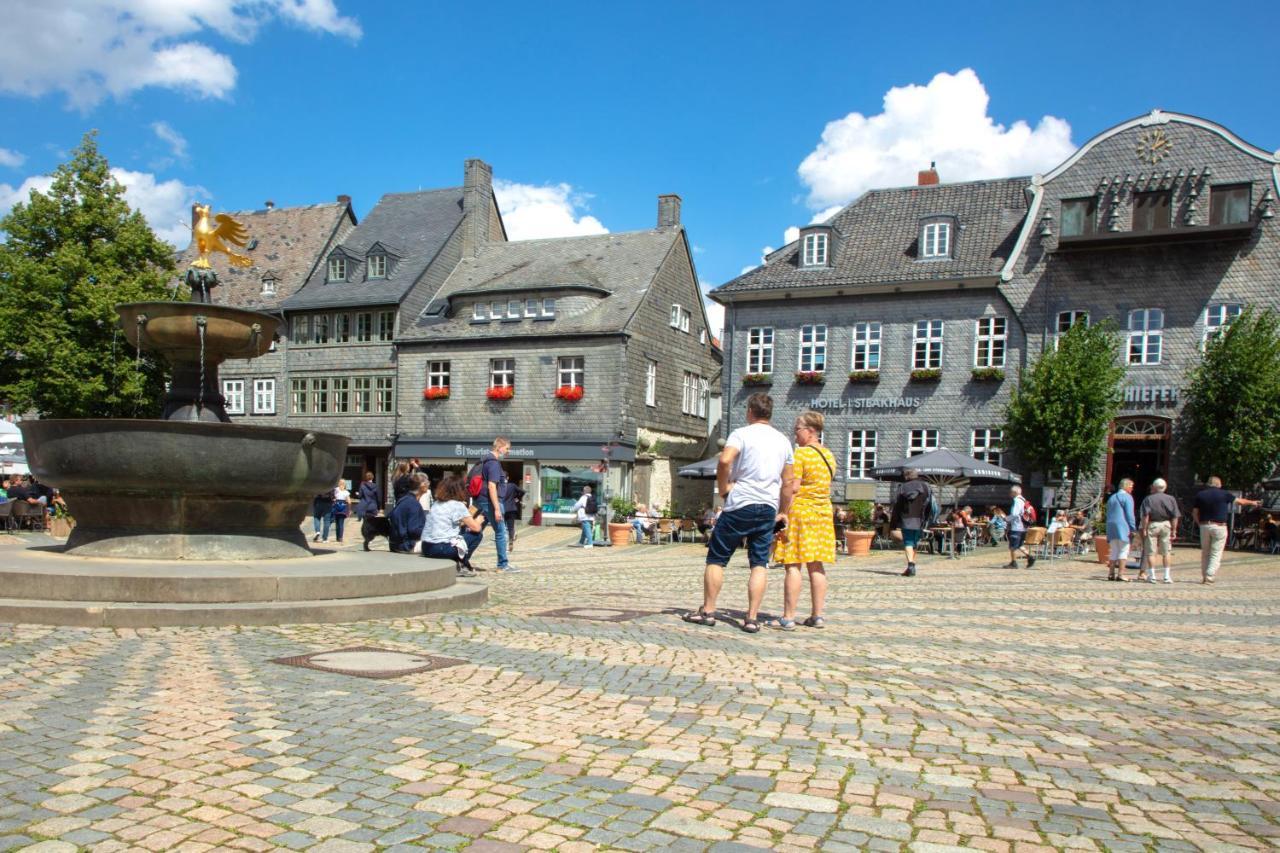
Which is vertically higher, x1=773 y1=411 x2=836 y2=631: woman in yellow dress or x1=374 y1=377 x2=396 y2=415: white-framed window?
x1=374 y1=377 x2=396 y2=415: white-framed window

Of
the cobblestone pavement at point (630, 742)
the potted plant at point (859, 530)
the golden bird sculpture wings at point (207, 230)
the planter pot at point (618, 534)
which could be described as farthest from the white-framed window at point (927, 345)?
the cobblestone pavement at point (630, 742)

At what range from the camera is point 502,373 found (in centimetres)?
3925

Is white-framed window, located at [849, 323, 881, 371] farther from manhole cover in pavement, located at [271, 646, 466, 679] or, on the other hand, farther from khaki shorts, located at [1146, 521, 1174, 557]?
manhole cover in pavement, located at [271, 646, 466, 679]

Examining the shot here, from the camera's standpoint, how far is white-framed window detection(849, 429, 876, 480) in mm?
33969

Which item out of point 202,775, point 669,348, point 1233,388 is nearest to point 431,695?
point 202,775

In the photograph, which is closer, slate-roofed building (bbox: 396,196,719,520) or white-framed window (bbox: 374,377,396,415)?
slate-roofed building (bbox: 396,196,719,520)

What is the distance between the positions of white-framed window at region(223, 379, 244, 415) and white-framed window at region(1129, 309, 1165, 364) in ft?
116

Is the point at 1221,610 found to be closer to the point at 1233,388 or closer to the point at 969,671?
the point at 969,671

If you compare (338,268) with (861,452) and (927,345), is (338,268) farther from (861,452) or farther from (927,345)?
(927,345)

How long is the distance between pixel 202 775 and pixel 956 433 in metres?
31.0

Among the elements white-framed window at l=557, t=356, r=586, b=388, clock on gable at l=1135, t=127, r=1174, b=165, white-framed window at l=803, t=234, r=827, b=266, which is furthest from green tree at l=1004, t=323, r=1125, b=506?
white-framed window at l=557, t=356, r=586, b=388

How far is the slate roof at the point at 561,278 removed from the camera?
38.6 m

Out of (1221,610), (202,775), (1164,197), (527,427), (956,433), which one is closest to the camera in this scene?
(202,775)

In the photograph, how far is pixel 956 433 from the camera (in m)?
32.8
